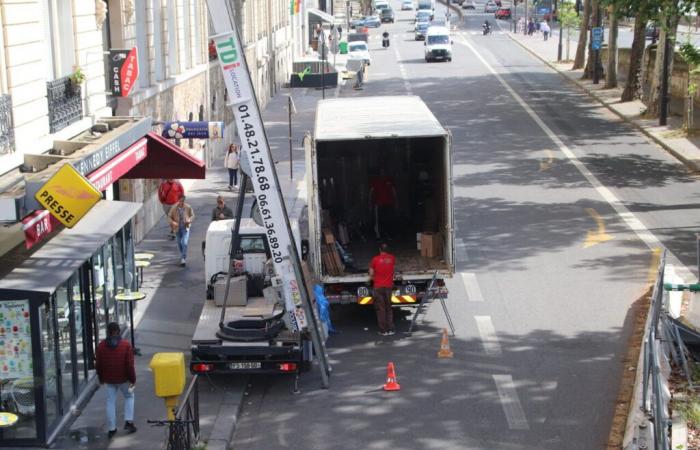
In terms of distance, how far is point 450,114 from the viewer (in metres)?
47.2

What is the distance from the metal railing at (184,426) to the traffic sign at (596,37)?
4712 centimetres

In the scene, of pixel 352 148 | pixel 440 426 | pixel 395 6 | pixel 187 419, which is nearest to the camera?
pixel 187 419

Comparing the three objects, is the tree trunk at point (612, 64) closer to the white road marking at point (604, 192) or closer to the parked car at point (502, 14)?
the white road marking at point (604, 192)

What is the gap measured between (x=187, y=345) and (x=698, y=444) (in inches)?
330

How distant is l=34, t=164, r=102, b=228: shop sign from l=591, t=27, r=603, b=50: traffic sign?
47.0 m

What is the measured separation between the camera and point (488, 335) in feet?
60.1

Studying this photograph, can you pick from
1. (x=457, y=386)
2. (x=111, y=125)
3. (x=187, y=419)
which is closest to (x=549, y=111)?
(x=111, y=125)

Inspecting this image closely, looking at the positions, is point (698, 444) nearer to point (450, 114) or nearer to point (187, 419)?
point (187, 419)

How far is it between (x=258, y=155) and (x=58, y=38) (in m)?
5.98

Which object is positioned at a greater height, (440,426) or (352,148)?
(352,148)

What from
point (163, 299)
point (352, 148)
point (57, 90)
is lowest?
point (163, 299)

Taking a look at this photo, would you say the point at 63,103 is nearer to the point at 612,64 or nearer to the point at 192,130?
the point at 192,130

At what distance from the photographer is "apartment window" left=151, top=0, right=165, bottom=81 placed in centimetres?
2858

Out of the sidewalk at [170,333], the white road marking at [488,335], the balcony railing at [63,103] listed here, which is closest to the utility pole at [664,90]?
the sidewalk at [170,333]
